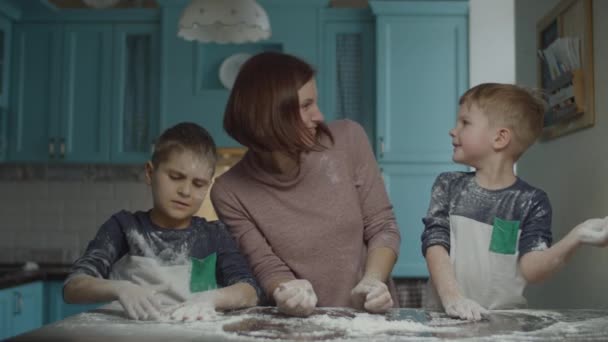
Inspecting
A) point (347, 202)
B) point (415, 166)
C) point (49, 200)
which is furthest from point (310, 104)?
point (49, 200)

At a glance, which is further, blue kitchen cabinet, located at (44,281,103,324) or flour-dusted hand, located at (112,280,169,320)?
blue kitchen cabinet, located at (44,281,103,324)

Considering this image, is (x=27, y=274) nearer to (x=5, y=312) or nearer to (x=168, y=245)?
(x=5, y=312)

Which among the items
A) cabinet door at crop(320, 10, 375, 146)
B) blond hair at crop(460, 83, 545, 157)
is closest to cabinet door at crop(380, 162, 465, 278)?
cabinet door at crop(320, 10, 375, 146)

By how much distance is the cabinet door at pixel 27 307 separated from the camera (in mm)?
2871

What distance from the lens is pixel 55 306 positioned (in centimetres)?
311

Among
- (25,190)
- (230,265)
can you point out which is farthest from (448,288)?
(25,190)

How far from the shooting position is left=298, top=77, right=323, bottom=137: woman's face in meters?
1.22

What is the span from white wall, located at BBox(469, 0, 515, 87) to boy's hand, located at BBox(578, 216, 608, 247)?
93.4 inches

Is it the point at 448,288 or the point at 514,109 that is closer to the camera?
the point at 448,288

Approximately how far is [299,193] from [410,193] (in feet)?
6.72

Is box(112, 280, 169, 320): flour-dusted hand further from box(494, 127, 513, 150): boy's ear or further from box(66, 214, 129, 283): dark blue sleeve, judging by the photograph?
box(494, 127, 513, 150): boy's ear

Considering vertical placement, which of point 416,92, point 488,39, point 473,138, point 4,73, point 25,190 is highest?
point 488,39

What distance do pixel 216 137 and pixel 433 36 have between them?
4.23 ft

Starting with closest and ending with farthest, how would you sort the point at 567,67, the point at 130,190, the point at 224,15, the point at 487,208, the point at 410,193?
1. the point at 487,208
2. the point at 567,67
3. the point at 224,15
4. the point at 410,193
5. the point at 130,190
